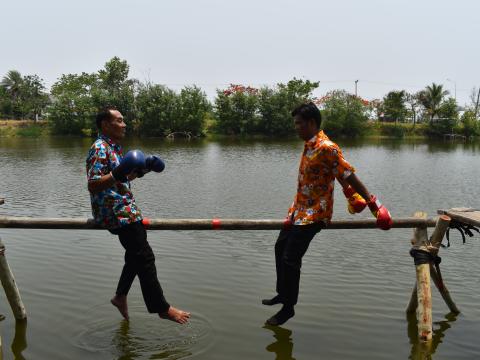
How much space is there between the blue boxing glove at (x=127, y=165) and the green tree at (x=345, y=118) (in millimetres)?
64511

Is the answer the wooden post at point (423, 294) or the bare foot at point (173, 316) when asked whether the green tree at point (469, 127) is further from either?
the bare foot at point (173, 316)

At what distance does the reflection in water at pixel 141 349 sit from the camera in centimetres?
454

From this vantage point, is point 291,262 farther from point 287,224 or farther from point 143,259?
point 143,259

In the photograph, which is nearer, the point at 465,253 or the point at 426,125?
the point at 465,253

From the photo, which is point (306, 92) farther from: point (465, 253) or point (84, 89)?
point (465, 253)

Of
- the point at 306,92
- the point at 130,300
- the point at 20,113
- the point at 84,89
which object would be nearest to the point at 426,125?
the point at 306,92

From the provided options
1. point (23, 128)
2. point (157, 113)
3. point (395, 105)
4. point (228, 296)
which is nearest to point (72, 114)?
point (23, 128)

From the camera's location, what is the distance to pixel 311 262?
26.8 ft

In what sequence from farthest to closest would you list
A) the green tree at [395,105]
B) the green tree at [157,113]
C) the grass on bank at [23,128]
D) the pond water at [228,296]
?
the green tree at [395,105] → the green tree at [157,113] → the grass on bank at [23,128] → the pond water at [228,296]

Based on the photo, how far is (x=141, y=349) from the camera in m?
4.66

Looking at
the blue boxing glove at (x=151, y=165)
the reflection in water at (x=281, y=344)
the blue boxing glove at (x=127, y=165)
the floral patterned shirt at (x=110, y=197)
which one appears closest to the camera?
the blue boxing glove at (x=127, y=165)

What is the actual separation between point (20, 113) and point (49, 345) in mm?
77627

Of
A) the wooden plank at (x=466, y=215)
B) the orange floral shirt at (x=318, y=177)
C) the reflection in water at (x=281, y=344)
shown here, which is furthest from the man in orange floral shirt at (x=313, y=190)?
the wooden plank at (x=466, y=215)

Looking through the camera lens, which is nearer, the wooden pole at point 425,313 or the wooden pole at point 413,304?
the wooden pole at point 425,313
